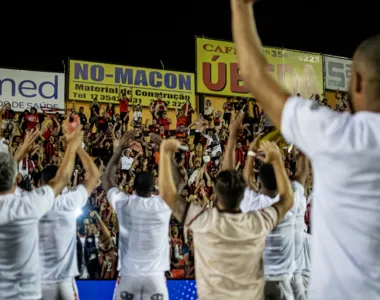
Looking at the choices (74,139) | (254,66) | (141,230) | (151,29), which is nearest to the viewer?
(254,66)

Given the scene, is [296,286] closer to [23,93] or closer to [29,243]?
[29,243]

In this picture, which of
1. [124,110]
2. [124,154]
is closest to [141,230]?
[124,154]

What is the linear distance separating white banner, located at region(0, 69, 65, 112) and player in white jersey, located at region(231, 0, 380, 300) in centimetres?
1422

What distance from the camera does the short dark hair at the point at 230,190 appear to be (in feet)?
11.3

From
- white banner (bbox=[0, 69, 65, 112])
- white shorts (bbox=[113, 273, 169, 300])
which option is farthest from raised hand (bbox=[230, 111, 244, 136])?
white banner (bbox=[0, 69, 65, 112])

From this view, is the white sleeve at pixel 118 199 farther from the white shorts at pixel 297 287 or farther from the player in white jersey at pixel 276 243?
the white shorts at pixel 297 287

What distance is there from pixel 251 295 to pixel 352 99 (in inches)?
81.7

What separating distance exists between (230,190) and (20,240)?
1.43m

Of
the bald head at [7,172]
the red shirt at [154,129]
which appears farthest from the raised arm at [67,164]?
the red shirt at [154,129]

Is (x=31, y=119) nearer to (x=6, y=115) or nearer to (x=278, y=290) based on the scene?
(x=6, y=115)

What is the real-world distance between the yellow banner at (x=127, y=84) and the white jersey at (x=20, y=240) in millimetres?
12654

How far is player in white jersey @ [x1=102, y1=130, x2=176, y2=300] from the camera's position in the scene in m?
5.32

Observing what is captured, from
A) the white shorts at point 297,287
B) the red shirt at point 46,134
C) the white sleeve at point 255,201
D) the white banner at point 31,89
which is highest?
the white banner at point 31,89

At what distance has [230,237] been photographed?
335 cm
